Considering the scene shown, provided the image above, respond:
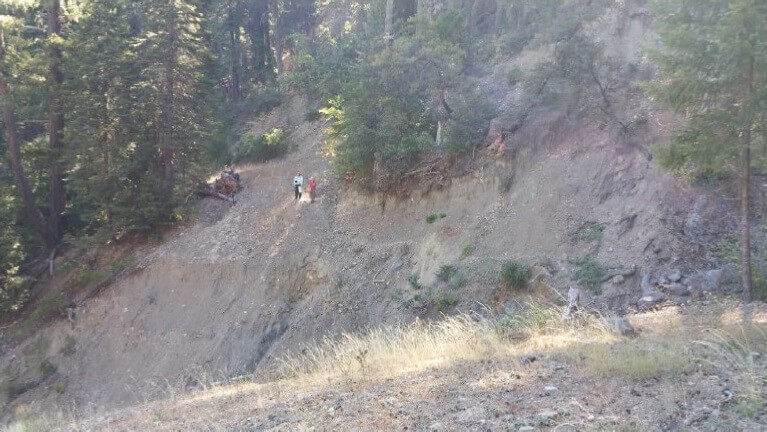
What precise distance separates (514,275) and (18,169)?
22.2m

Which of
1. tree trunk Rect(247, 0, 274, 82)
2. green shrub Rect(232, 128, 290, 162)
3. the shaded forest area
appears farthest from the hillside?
tree trunk Rect(247, 0, 274, 82)

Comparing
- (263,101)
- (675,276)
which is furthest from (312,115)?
(675,276)

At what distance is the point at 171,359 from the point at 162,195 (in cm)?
768

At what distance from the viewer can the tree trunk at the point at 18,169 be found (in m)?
23.3

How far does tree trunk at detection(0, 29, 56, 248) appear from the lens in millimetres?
23263

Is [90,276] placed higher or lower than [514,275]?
lower

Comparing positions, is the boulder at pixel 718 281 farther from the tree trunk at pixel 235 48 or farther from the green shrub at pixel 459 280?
the tree trunk at pixel 235 48

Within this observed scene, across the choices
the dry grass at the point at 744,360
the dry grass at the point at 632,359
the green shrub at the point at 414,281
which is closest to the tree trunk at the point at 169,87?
the green shrub at the point at 414,281

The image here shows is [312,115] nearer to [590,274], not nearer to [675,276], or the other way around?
[590,274]

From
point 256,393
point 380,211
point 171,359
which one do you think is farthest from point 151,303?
point 256,393

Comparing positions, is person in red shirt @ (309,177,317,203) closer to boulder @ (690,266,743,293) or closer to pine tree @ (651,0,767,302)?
boulder @ (690,266,743,293)

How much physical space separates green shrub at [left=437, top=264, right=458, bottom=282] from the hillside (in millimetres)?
101

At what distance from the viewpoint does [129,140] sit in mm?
25047

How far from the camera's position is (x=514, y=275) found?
606 inches
